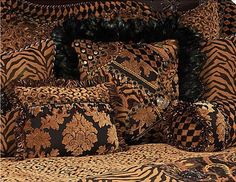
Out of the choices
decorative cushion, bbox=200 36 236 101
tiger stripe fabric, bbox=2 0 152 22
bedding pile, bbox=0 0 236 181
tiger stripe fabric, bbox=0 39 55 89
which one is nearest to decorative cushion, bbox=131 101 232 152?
bedding pile, bbox=0 0 236 181

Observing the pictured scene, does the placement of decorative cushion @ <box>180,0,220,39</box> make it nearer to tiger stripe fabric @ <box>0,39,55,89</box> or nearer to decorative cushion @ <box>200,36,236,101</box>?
decorative cushion @ <box>200,36,236,101</box>

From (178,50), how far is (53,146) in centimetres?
76

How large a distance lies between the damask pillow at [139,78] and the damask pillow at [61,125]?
0.14 meters

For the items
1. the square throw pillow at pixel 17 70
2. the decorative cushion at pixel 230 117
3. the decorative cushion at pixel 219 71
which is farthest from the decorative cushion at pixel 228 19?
the square throw pillow at pixel 17 70

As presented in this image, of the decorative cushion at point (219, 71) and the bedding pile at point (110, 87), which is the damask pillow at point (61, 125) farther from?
the decorative cushion at point (219, 71)

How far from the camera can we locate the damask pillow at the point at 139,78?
6.95ft

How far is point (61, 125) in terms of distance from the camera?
188cm

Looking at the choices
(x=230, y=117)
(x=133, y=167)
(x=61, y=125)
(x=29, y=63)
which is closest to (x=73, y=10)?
(x=29, y=63)

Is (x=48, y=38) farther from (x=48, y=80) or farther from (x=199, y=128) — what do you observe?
(x=199, y=128)

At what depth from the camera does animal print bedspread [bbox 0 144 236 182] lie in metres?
1.37

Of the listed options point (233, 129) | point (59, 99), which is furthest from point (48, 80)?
point (233, 129)

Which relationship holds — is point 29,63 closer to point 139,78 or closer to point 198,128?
point 139,78

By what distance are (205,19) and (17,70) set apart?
3.14 ft

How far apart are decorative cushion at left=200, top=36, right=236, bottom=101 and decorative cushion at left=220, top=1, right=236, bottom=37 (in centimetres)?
27
